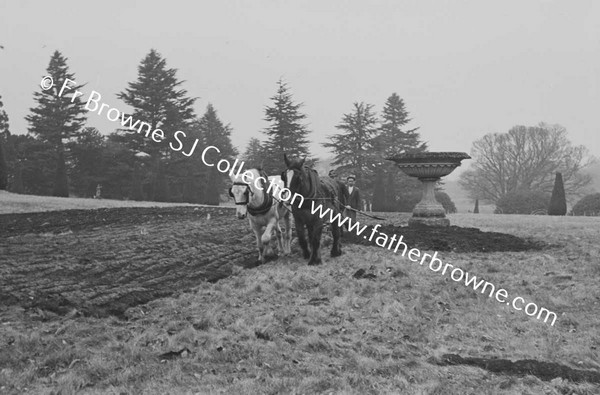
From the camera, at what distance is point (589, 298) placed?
6.59 meters

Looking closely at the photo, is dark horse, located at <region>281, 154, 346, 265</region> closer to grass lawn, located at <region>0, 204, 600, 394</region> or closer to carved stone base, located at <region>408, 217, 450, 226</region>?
grass lawn, located at <region>0, 204, 600, 394</region>

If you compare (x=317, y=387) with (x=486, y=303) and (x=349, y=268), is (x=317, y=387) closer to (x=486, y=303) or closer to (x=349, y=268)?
(x=486, y=303)

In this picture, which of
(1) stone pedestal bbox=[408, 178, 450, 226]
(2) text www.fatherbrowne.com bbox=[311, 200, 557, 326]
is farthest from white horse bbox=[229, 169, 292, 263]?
(1) stone pedestal bbox=[408, 178, 450, 226]

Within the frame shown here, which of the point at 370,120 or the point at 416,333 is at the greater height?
the point at 370,120

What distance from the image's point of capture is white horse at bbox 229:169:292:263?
780 centimetres

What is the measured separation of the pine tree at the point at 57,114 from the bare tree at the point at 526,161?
37962mm

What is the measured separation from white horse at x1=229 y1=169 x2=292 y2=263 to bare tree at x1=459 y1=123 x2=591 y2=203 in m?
→ 43.0

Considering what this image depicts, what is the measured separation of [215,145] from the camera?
48875 mm

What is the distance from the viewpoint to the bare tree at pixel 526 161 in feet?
156

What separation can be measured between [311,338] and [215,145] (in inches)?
1787

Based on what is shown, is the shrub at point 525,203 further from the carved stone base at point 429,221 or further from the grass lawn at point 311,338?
the grass lawn at point 311,338

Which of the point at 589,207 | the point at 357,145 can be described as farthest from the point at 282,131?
the point at 589,207

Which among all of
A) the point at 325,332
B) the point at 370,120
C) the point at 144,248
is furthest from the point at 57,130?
the point at 325,332

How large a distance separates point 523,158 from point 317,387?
1995 inches
